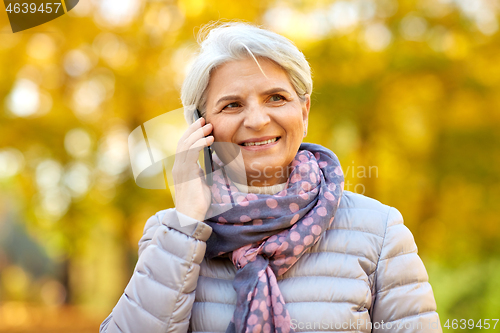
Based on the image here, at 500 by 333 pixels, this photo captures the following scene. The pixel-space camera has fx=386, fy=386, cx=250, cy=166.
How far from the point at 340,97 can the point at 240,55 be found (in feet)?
15.1

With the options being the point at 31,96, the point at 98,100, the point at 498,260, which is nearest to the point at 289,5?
the point at 98,100

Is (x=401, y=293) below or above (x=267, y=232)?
below

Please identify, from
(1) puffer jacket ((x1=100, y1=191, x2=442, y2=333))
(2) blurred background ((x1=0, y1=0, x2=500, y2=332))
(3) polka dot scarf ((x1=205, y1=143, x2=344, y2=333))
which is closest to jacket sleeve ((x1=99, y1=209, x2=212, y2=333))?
(1) puffer jacket ((x1=100, y1=191, x2=442, y2=333))

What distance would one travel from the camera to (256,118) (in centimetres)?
184

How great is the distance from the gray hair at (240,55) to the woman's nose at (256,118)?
0.24 metres

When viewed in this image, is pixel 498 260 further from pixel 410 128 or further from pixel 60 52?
pixel 60 52

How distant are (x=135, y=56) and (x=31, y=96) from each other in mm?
1899

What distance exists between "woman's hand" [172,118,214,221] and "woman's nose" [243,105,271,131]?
20 centimetres

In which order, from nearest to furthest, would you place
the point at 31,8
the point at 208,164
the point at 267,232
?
1. the point at 267,232
2. the point at 208,164
3. the point at 31,8

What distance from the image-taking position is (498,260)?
19.4ft

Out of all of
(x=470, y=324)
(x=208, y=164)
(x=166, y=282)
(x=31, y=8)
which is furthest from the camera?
(x=31, y=8)

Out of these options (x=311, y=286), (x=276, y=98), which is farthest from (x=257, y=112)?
(x=311, y=286)

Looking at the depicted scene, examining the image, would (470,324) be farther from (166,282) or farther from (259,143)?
(166,282)

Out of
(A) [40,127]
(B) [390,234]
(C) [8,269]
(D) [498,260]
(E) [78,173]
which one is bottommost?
(C) [8,269]
